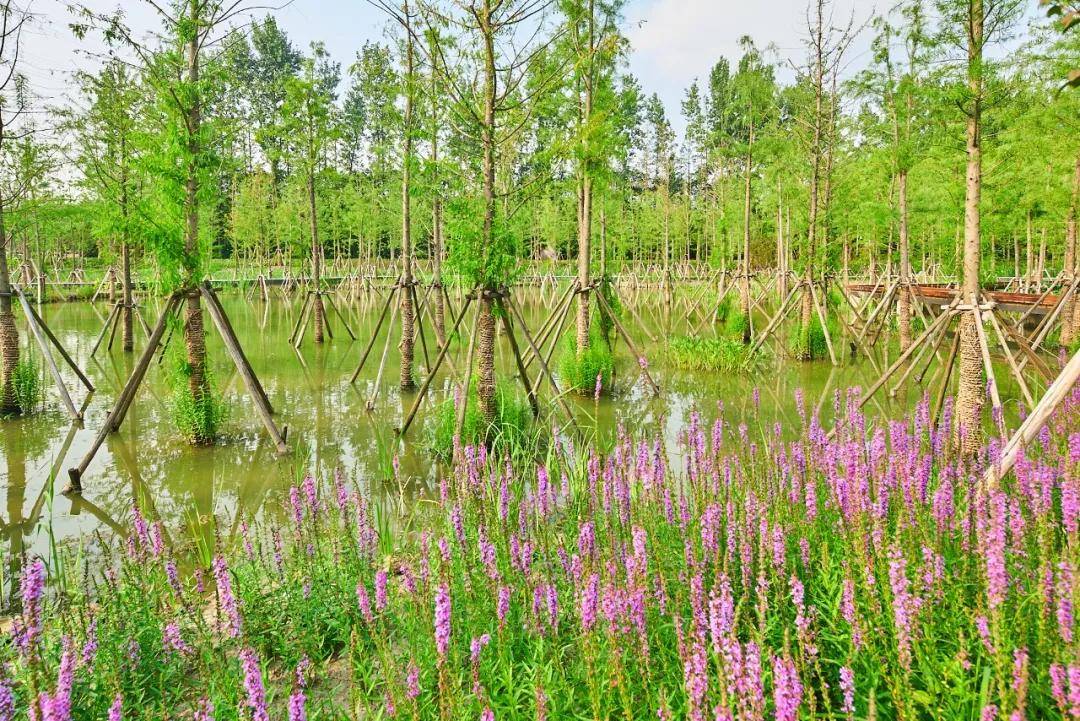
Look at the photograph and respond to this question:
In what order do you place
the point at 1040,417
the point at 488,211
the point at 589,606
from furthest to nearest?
the point at 488,211 < the point at 1040,417 < the point at 589,606

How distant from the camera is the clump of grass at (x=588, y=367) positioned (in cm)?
1105

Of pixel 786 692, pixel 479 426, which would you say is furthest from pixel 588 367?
pixel 786 692

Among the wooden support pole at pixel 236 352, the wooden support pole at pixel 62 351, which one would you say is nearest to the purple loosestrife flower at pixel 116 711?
the wooden support pole at pixel 236 352

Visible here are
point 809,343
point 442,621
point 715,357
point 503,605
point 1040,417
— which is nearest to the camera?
point 442,621

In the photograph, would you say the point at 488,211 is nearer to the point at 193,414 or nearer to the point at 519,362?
the point at 519,362

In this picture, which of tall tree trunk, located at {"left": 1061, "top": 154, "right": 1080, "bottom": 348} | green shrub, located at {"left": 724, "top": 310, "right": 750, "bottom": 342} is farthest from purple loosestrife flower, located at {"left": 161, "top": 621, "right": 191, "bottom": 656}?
tall tree trunk, located at {"left": 1061, "top": 154, "right": 1080, "bottom": 348}

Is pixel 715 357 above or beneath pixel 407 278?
beneath

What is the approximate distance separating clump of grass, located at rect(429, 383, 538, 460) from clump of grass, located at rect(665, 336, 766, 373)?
644cm

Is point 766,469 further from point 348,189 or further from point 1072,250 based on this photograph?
point 348,189

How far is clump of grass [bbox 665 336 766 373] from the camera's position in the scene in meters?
13.5

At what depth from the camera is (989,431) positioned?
7.34m

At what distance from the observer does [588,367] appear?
36.2ft

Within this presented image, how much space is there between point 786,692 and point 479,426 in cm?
626

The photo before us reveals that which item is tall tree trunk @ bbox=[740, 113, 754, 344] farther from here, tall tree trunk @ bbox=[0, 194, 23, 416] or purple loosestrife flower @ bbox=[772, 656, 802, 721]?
tall tree trunk @ bbox=[0, 194, 23, 416]
